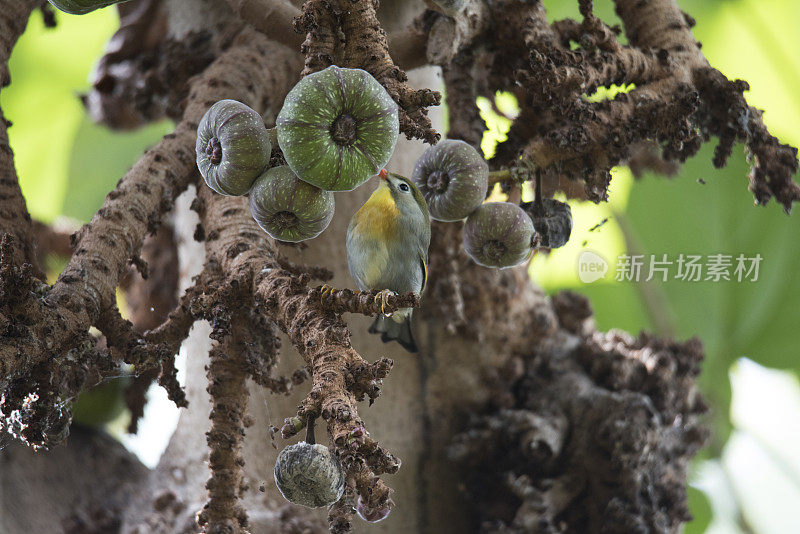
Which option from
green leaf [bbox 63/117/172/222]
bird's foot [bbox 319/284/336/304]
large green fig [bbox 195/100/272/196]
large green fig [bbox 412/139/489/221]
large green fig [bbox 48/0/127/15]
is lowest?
bird's foot [bbox 319/284/336/304]

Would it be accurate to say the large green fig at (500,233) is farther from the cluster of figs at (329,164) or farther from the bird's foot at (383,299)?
the bird's foot at (383,299)

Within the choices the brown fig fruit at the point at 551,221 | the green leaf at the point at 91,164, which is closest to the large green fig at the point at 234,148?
the brown fig fruit at the point at 551,221

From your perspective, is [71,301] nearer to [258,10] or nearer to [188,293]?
[188,293]

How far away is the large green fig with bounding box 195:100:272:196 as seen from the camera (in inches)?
30.7

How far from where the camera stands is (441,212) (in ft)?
3.16

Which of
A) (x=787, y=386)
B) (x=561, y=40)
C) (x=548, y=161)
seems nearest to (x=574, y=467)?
(x=548, y=161)

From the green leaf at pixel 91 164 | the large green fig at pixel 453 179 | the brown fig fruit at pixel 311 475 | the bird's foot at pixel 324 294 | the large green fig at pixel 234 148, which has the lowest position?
the brown fig fruit at pixel 311 475

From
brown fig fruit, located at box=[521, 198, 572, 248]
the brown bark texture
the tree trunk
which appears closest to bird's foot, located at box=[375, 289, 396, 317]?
the brown bark texture

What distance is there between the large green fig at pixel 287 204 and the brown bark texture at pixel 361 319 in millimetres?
46

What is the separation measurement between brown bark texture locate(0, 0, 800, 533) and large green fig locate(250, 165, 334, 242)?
0.05 meters

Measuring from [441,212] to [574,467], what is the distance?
629 millimetres

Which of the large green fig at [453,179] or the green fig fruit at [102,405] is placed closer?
the large green fig at [453,179]

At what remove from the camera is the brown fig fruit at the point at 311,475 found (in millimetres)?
617

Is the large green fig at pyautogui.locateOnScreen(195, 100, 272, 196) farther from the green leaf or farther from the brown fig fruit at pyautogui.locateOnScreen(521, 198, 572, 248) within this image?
the green leaf
